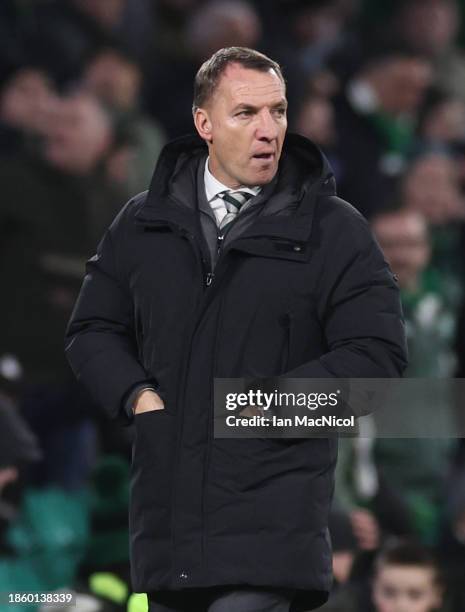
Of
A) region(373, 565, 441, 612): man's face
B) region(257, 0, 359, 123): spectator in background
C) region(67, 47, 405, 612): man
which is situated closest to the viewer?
region(67, 47, 405, 612): man

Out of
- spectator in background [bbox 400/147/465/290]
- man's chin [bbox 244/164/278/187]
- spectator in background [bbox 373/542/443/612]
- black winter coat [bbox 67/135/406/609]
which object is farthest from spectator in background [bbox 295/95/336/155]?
black winter coat [bbox 67/135/406/609]

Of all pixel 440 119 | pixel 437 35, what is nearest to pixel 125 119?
pixel 440 119

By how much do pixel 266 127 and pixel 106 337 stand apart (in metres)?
0.59

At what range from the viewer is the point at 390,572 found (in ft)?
18.0

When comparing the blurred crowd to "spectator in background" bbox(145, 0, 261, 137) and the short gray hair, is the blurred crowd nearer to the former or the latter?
"spectator in background" bbox(145, 0, 261, 137)

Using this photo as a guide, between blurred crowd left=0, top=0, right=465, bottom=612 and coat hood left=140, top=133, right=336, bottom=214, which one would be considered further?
blurred crowd left=0, top=0, right=465, bottom=612

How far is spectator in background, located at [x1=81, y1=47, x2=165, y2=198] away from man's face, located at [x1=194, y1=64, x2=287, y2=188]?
3.14 m

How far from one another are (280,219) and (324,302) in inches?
8.2

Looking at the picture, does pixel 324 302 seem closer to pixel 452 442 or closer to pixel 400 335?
pixel 400 335

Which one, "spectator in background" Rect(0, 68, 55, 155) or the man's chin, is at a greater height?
"spectator in background" Rect(0, 68, 55, 155)

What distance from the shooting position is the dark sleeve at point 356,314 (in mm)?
3254

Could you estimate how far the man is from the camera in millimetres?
3240

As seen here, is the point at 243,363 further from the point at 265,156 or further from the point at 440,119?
the point at 440,119

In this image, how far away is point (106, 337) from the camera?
3.44 meters
